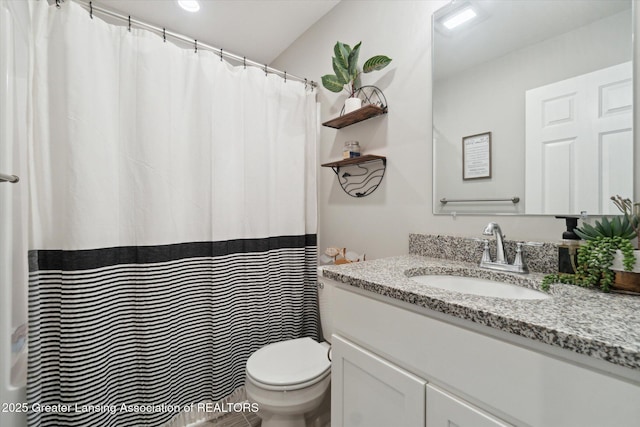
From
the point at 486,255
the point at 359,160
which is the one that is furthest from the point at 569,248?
the point at 359,160

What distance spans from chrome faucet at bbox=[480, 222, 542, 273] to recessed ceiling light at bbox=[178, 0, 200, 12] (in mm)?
2135

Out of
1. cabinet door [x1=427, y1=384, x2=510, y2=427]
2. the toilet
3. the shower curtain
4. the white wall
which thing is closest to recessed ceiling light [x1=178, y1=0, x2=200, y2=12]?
the shower curtain

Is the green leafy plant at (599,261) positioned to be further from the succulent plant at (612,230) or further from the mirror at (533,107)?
A: the mirror at (533,107)

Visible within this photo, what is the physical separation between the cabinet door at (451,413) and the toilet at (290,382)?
1.78 ft

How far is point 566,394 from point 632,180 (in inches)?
28.9

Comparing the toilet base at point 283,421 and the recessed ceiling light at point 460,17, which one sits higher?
the recessed ceiling light at point 460,17

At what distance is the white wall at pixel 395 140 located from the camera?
4.04 ft

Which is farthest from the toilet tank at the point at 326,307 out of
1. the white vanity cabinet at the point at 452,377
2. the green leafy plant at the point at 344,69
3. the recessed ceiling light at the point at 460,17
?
the recessed ceiling light at the point at 460,17

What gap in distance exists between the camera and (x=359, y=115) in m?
1.48

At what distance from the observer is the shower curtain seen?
105cm

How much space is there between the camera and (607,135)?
0.83 m

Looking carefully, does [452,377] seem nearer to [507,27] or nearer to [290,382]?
[290,382]

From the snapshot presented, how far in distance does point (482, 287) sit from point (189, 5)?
7.56ft

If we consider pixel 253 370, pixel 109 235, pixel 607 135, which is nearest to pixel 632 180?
pixel 607 135
